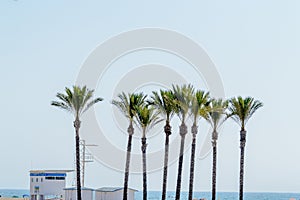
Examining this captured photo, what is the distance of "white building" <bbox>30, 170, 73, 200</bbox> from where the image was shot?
205 feet

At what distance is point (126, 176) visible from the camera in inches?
1927

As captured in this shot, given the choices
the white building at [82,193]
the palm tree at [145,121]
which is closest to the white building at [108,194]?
the white building at [82,193]

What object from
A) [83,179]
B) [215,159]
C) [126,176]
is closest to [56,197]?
[83,179]

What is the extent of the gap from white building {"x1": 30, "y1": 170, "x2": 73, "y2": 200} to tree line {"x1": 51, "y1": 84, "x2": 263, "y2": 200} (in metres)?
15.7

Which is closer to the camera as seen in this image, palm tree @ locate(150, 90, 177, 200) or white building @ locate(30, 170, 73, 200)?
palm tree @ locate(150, 90, 177, 200)

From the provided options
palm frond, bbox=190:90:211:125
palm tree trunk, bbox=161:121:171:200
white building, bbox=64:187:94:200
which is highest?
palm frond, bbox=190:90:211:125

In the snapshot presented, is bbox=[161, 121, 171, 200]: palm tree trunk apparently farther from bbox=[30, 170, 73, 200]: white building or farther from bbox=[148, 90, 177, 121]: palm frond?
bbox=[30, 170, 73, 200]: white building

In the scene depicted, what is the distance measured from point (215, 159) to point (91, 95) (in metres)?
11.5

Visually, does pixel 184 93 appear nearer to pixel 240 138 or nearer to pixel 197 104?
pixel 197 104

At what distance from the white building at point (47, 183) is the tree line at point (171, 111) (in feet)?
51.4

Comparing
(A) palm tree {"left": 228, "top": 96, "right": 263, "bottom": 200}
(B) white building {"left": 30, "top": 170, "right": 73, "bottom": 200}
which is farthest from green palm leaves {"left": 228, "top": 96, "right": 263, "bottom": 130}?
(B) white building {"left": 30, "top": 170, "right": 73, "bottom": 200}

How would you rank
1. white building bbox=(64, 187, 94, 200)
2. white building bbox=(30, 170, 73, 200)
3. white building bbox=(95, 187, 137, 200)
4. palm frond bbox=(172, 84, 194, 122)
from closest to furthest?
palm frond bbox=(172, 84, 194, 122)
white building bbox=(95, 187, 137, 200)
white building bbox=(64, 187, 94, 200)
white building bbox=(30, 170, 73, 200)

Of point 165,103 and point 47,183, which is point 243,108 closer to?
point 165,103

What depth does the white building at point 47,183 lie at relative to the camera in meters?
62.3
